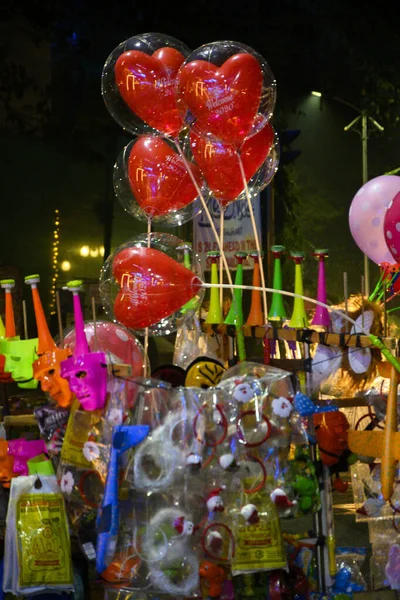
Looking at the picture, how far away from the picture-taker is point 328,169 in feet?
22.2

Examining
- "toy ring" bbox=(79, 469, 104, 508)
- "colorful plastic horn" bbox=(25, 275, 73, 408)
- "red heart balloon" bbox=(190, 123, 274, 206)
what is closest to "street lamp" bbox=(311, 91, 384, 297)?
"red heart balloon" bbox=(190, 123, 274, 206)

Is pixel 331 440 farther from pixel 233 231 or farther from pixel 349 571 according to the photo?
pixel 233 231

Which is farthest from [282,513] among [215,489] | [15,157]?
[15,157]

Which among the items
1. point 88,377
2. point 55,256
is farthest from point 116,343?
point 55,256

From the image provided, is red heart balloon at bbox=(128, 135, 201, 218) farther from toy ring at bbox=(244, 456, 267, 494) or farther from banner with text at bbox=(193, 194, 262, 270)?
banner with text at bbox=(193, 194, 262, 270)

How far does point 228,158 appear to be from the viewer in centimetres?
286

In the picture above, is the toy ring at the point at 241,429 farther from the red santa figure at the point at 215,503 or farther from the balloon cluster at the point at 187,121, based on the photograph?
the balloon cluster at the point at 187,121

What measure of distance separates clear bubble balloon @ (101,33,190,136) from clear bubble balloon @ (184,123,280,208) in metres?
0.12

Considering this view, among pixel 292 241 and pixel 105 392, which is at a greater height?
pixel 292 241

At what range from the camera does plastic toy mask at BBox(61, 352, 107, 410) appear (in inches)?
95.1

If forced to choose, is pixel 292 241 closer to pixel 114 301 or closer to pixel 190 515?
pixel 114 301

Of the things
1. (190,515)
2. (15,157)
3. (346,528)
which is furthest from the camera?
(15,157)

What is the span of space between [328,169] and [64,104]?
221 centimetres

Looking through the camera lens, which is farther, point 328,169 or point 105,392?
point 328,169
